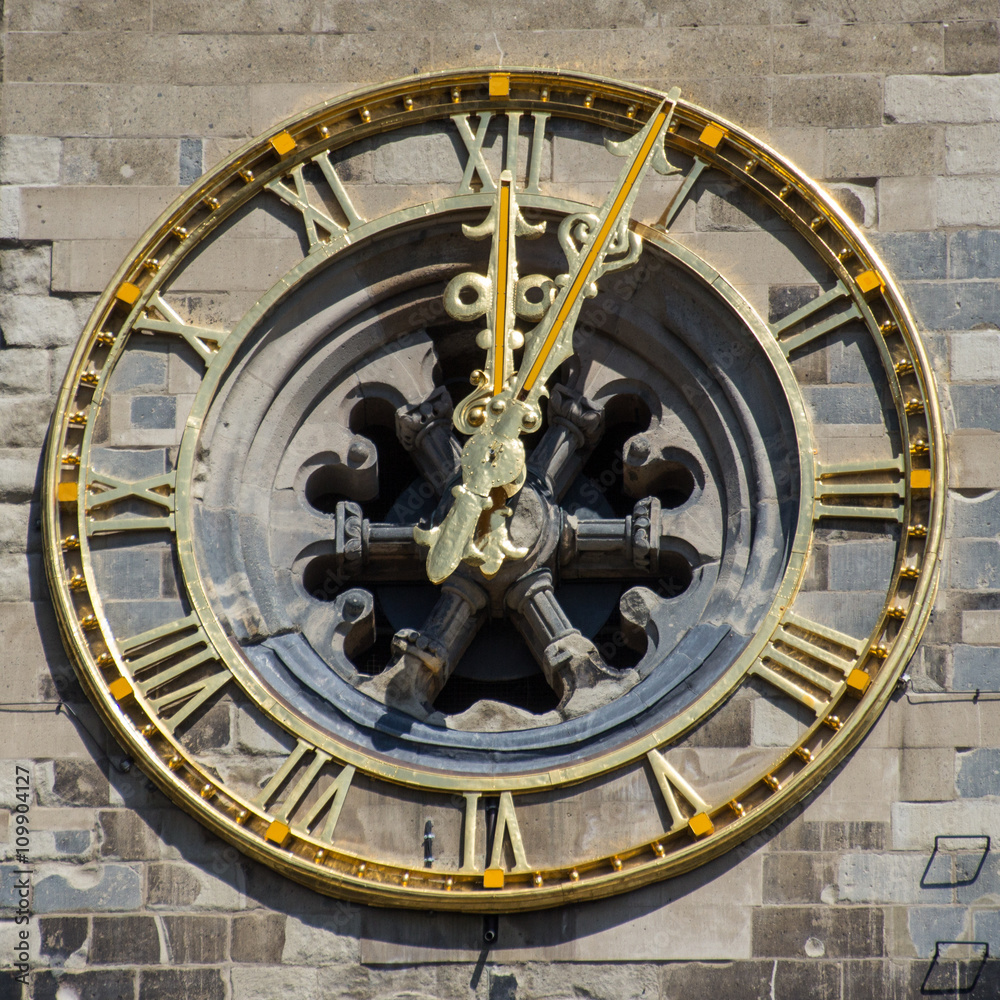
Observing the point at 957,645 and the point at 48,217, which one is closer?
the point at 957,645

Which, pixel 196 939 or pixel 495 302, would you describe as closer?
pixel 196 939

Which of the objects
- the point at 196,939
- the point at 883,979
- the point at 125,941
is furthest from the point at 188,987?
the point at 883,979

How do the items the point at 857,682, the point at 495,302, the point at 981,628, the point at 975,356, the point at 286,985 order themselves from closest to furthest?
1. the point at 286,985
2. the point at 857,682
3. the point at 981,628
4. the point at 495,302
5. the point at 975,356

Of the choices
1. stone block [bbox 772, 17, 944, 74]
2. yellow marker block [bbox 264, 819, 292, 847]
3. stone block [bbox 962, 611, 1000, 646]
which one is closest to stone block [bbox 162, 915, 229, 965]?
yellow marker block [bbox 264, 819, 292, 847]

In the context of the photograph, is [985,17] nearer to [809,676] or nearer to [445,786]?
[809,676]

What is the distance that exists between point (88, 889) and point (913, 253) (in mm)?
4830

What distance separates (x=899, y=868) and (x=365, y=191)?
4.12 meters

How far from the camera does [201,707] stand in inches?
432

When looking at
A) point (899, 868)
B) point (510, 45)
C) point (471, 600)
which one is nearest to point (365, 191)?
point (510, 45)

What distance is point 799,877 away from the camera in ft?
34.6

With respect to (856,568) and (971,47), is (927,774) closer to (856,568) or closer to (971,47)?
(856,568)

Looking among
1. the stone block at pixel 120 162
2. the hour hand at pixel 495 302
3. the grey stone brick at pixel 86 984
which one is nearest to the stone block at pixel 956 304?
the hour hand at pixel 495 302

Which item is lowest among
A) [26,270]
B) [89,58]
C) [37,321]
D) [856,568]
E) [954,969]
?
[954,969]

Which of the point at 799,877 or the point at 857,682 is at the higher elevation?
the point at 857,682
